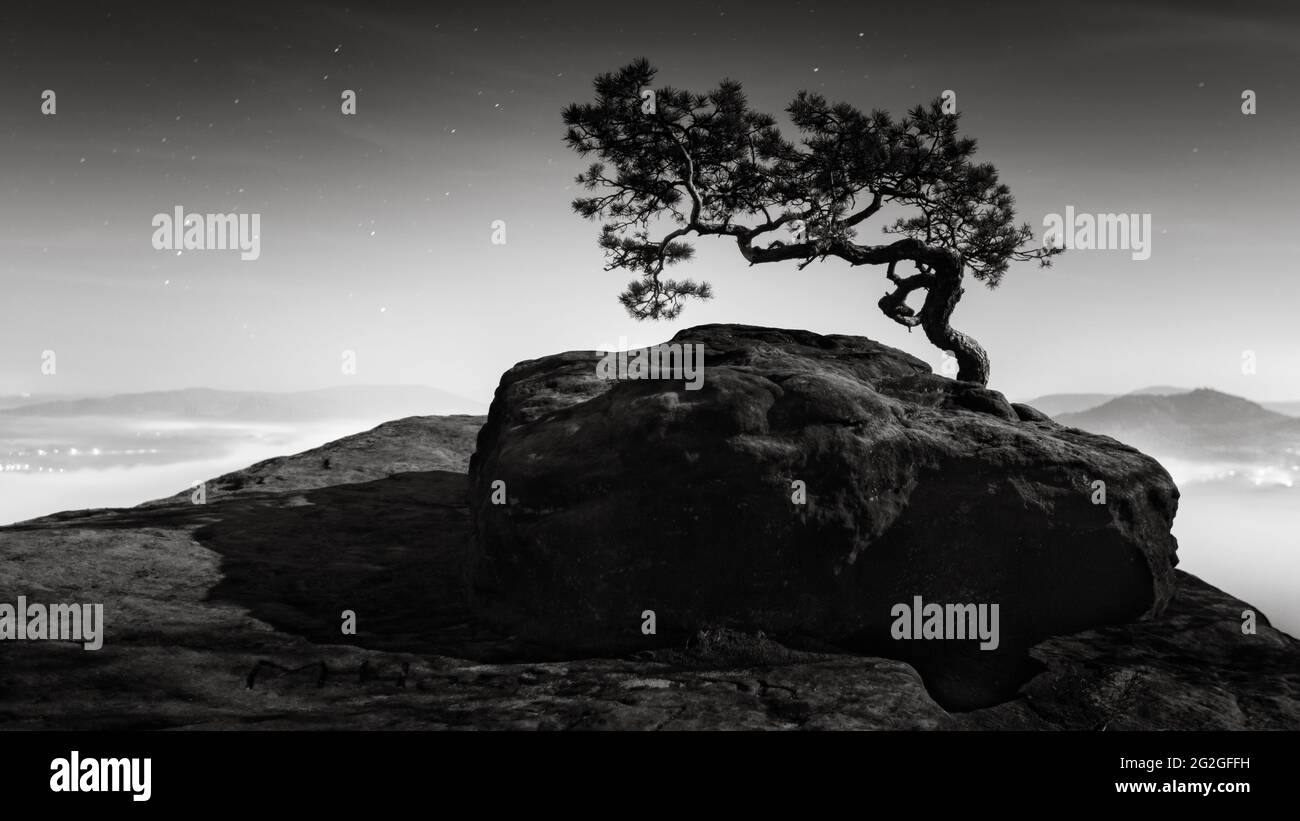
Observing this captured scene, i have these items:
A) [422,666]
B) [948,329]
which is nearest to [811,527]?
[422,666]

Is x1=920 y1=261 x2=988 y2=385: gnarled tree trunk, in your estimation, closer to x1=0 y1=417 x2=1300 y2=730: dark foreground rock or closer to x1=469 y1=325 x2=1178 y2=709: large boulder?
x1=0 y1=417 x2=1300 y2=730: dark foreground rock

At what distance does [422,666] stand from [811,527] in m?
4.11

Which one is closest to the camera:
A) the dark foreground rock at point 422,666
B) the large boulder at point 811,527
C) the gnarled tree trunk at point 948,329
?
the dark foreground rock at point 422,666

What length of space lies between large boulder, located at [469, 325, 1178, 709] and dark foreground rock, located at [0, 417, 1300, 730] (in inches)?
16.0

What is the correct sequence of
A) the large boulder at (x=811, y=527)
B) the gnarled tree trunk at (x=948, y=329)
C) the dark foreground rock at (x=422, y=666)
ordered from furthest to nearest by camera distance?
the gnarled tree trunk at (x=948, y=329), the large boulder at (x=811, y=527), the dark foreground rock at (x=422, y=666)

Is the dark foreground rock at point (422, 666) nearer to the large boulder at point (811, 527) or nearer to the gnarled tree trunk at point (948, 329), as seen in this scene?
the large boulder at point (811, 527)

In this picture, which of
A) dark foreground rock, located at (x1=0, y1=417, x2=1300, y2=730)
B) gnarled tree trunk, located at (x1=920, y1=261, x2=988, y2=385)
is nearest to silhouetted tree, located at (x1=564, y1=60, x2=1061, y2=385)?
gnarled tree trunk, located at (x1=920, y1=261, x2=988, y2=385)

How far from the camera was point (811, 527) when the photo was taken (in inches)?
327

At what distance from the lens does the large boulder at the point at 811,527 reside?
324 inches

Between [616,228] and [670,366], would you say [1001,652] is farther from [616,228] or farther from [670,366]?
[616,228]

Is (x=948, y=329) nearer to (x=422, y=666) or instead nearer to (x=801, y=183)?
(x=801, y=183)

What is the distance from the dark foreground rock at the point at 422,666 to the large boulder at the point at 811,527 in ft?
1.33

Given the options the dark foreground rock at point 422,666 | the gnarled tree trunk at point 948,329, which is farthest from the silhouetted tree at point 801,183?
the dark foreground rock at point 422,666

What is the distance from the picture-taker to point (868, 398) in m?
9.21
